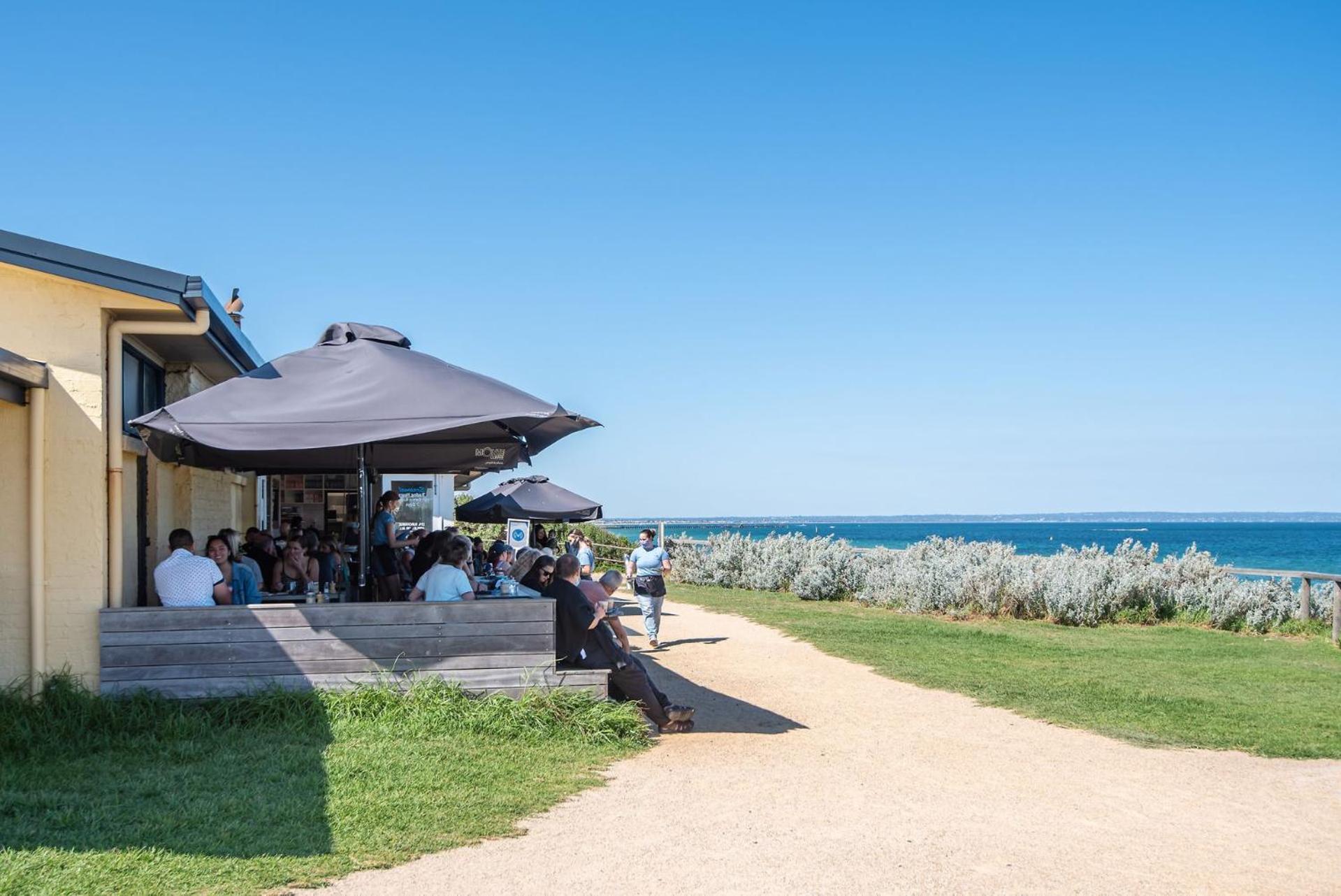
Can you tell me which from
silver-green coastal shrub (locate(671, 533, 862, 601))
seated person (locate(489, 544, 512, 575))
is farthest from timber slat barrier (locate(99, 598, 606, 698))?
silver-green coastal shrub (locate(671, 533, 862, 601))

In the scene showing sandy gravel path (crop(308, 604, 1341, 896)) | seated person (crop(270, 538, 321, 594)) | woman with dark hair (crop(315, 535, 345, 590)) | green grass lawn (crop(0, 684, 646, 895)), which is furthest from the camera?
woman with dark hair (crop(315, 535, 345, 590))

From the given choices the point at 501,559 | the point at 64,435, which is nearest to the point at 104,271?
the point at 64,435

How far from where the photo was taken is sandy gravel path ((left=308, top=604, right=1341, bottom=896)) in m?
5.23

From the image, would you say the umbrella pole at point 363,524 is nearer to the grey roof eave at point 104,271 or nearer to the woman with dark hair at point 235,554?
the woman with dark hair at point 235,554

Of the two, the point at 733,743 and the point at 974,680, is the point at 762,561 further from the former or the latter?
the point at 733,743

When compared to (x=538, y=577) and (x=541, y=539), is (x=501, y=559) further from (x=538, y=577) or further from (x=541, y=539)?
(x=541, y=539)

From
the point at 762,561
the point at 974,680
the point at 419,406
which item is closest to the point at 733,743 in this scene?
the point at 419,406

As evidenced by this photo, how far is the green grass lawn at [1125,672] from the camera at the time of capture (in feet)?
30.0

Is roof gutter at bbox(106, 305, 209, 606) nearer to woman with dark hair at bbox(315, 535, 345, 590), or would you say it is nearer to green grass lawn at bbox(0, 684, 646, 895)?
green grass lawn at bbox(0, 684, 646, 895)

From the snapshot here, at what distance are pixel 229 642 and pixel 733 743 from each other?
371 centimetres

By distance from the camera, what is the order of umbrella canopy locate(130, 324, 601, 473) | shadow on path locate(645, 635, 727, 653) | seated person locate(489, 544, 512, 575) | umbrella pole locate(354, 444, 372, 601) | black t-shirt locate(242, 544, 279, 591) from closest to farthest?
umbrella canopy locate(130, 324, 601, 473) → umbrella pole locate(354, 444, 372, 601) → black t-shirt locate(242, 544, 279, 591) → shadow on path locate(645, 635, 727, 653) → seated person locate(489, 544, 512, 575)

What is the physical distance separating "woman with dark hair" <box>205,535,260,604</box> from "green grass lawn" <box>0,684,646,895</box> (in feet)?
5.51

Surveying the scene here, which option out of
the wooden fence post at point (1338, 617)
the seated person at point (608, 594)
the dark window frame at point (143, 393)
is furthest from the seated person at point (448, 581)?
the wooden fence post at point (1338, 617)

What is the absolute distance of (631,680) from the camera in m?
8.70
